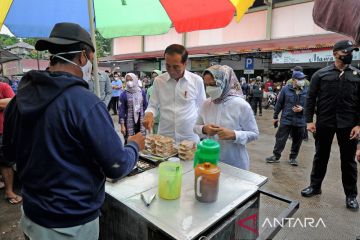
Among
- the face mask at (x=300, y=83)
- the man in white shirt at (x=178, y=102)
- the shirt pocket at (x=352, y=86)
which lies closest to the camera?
the man in white shirt at (x=178, y=102)

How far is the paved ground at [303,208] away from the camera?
2777 mm

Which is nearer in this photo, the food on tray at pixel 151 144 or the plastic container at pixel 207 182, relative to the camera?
the plastic container at pixel 207 182

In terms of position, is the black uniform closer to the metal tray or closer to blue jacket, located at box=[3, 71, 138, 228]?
the metal tray

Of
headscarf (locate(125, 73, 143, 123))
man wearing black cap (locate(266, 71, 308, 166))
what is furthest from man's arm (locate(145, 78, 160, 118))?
man wearing black cap (locate(266, 71, 308, 166))

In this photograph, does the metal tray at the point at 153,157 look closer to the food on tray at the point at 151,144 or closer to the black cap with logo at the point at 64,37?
the food on tray at the point at 151,144

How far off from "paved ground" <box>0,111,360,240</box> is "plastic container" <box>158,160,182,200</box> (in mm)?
859

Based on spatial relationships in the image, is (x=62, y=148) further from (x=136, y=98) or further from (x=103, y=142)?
(x=136, y=98)

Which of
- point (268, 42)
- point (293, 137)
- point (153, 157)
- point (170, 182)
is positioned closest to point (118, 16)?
point (153, 157)

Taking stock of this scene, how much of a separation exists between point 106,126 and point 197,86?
1.73 m

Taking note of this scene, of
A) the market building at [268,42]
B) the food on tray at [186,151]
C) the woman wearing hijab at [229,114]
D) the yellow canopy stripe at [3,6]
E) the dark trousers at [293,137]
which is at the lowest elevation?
the dark trousers at [293,137]

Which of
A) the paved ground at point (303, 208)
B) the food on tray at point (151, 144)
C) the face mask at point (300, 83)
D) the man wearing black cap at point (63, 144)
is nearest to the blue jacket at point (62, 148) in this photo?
the man wearing black cap at point (63, 144)

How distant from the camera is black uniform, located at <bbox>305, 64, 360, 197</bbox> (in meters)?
3.05

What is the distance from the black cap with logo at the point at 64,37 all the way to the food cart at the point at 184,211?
0.87 meters

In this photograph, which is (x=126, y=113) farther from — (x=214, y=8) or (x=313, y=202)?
(x=313, y=202)
